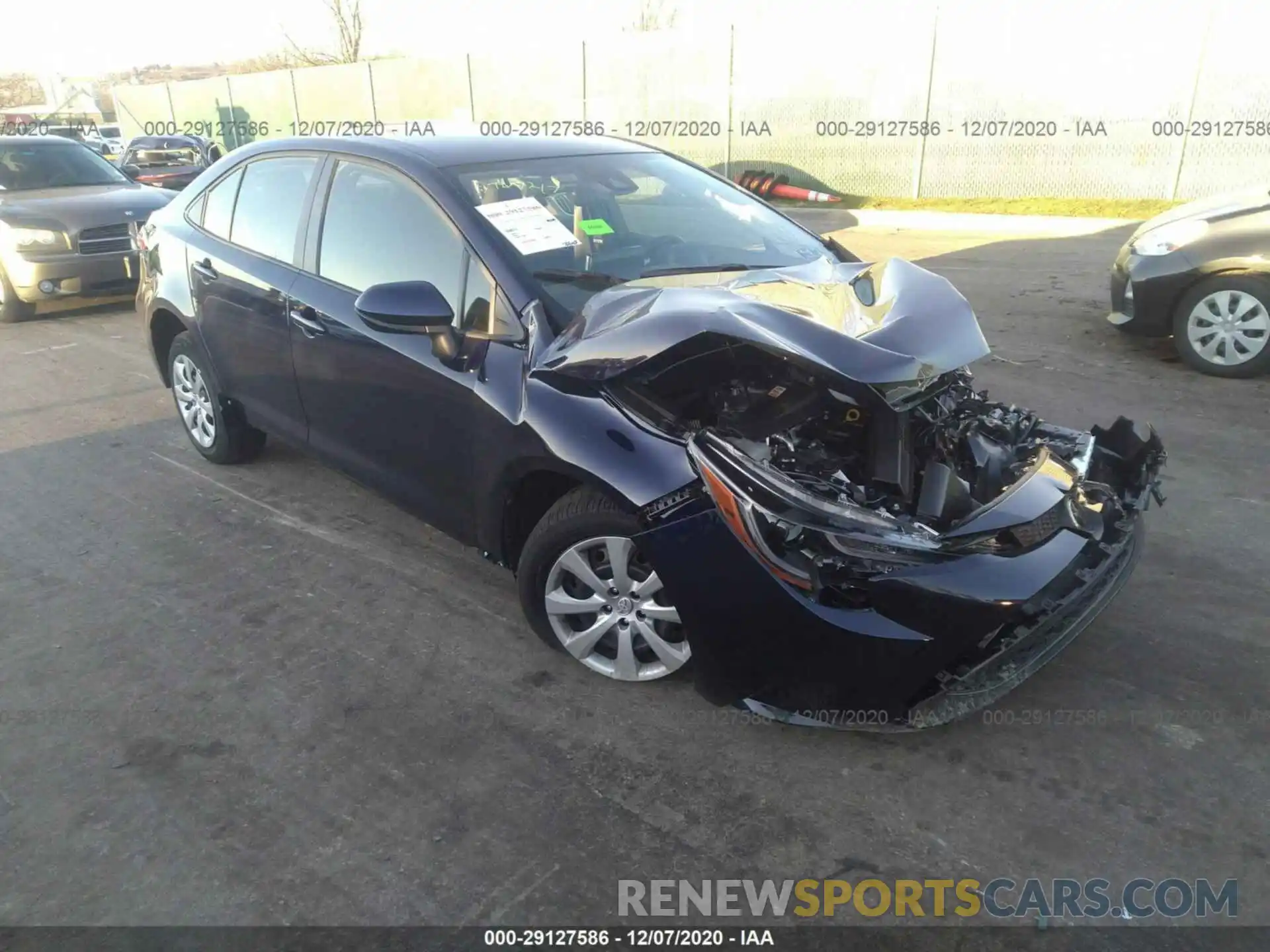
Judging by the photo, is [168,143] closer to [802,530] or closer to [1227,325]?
[1227,325]

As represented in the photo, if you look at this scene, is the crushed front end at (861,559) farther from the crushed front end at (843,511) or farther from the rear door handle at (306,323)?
the rear door handle at (306,323)

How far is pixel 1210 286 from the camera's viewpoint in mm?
6457

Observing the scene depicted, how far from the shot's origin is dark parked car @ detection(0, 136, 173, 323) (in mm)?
8875

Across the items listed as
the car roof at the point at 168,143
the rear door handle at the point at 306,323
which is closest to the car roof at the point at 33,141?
the rear door handle at the point at 306,323

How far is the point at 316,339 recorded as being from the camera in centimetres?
396

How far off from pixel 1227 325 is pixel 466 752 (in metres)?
6.11

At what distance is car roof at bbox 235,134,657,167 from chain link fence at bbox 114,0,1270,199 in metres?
9.70

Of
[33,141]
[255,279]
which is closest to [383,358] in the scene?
[255,279]

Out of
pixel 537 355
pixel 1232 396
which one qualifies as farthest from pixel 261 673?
pixel 1232 396

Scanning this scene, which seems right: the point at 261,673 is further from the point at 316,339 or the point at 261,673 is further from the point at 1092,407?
the point at 1092,407

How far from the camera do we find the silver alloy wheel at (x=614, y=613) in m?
3.01

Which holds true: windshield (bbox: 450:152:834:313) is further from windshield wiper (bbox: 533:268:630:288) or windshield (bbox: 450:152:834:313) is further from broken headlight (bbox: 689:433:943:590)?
broken headlight (bbox: 689:433:943:590)

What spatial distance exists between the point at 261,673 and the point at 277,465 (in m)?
2.23

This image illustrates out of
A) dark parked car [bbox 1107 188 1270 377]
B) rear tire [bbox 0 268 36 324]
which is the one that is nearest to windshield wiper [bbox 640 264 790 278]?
dark parked car [bbox 1107 188 1270 377]
